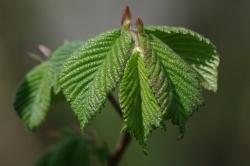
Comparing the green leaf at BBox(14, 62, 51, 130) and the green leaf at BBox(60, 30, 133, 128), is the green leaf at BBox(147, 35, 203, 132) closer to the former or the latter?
the green leaf at BBox(60, 30, 133, 128)

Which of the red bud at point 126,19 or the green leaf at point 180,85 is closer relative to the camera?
the green leaf at point 180,85

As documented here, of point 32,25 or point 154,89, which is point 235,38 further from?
point 154,89

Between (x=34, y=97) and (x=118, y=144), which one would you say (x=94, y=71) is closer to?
(x=34, y=97)

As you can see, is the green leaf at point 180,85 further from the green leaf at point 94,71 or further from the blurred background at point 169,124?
the blurred background at point 169,124

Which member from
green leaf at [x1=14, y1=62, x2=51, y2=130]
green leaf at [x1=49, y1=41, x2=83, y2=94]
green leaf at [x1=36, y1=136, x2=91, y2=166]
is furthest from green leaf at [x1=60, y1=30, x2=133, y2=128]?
green leaf at [x1=36, y1=136, x2=91, y2=166]

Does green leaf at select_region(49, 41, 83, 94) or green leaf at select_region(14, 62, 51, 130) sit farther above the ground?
green leaf at select_region(49, 41, 83, 94)

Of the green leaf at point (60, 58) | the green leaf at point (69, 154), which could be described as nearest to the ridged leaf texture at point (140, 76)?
the green leaf at point (60, 58)

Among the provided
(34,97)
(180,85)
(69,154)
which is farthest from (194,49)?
(69,154)
